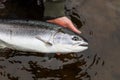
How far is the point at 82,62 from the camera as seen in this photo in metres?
3.84

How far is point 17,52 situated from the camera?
3.88 metres

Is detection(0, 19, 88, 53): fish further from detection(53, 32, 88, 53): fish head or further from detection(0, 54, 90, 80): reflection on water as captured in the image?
detection(0, 54, 90, 80): reflection on water

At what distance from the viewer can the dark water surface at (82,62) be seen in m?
3.69

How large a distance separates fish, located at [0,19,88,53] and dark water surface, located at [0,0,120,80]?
1.03ft

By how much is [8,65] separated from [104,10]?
61.3 inches

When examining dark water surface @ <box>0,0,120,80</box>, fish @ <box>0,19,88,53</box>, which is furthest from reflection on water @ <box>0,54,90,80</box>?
fish @ <box>0,19,88,53</box>

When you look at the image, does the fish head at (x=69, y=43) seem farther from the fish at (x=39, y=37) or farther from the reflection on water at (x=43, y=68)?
the reflection on water at (x=43, y=68)

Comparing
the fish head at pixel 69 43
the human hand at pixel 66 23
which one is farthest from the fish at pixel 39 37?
the human hand at pixel 66 23

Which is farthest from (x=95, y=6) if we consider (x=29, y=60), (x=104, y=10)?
(x=29, y=60)

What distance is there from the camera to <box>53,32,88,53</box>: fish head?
135 inches

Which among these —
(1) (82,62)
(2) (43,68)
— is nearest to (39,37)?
(2) (43,68)

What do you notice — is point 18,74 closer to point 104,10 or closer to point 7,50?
point 7,50

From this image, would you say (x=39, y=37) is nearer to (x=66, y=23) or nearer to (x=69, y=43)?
(x=69, y=43)

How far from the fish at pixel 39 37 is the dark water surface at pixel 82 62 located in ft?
1.03
